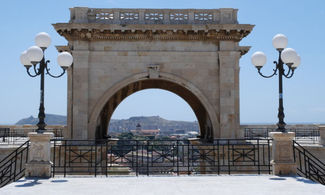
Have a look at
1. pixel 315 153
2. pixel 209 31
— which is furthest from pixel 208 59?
pixel 315 153

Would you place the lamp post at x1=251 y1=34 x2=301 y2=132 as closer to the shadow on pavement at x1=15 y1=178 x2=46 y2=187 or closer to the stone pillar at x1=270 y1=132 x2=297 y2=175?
the stone pillar at x1=270 y1=132 x2=297 y2=175

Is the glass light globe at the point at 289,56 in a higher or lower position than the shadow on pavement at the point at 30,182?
higher

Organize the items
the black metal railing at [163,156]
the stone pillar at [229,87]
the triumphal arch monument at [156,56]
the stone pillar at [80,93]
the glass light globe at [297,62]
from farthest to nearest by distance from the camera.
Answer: the stone pillar at [229,87] → the triumphal arch monument at [156,56] → the stone pillar at [80,93] → the black metal railing at [163,156] → the glass light globe at [297,62]

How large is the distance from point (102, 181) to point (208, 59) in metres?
10.2

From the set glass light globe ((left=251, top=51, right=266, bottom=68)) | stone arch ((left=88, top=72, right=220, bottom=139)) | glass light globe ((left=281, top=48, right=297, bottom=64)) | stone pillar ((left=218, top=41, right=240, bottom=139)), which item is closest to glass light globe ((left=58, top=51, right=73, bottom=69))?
glass light globe ((left=251, top=51, right=266, bottom=68))

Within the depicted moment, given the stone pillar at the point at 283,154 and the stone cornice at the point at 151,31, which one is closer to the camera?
the stone pillar at the point at 283,154

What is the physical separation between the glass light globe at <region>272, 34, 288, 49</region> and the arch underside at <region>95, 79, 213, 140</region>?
31.8ft

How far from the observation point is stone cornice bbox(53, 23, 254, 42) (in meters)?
18.8

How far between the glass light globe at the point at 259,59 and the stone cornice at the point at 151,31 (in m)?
6.11

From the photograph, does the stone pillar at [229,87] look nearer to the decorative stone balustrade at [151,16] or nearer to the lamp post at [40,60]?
the decorative stone balustrade at [151,16]

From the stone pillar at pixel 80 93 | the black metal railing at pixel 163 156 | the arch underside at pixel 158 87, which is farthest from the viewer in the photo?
the arch underside at pixel 158 87

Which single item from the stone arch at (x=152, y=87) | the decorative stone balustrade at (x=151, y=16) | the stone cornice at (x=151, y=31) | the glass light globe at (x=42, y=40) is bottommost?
the stone arch at (x=152, y=87)

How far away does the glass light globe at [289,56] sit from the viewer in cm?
1225

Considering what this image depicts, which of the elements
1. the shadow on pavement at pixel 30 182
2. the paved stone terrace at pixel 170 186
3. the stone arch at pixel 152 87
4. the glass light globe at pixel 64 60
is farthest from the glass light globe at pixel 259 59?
the shadow on pavement at pixel 30 182
